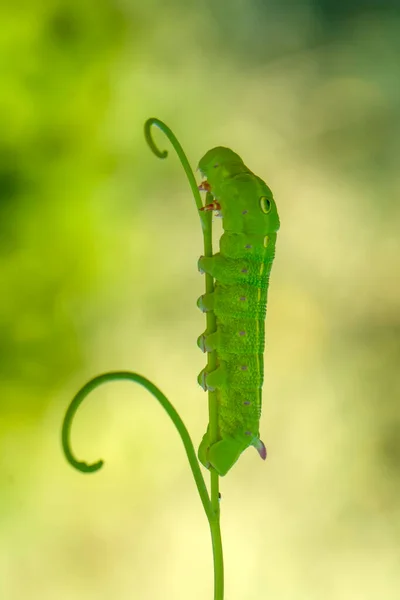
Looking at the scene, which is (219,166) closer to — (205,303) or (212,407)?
(205,303)

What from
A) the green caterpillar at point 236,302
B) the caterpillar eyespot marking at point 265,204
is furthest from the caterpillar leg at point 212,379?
the caterpillar eyespot marking at point 265,204

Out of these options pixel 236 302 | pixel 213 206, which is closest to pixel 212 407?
pixel 236 302

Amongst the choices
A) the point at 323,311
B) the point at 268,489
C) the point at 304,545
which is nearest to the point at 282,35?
the point at 323,311

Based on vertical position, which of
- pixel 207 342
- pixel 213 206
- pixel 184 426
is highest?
pixel 213 206

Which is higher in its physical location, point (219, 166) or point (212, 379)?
point (219, 166)

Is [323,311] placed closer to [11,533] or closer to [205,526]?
[205,526]

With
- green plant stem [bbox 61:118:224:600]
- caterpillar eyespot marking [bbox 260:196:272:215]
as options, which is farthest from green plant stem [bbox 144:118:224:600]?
caterpillar eyespot marking [bbox 260:196:272:215]

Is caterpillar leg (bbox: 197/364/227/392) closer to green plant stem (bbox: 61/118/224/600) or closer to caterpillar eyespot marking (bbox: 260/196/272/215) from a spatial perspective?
green plant stem (bbox: 61/118/224/600)

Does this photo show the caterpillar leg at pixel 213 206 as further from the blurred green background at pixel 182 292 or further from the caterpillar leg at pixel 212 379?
the blurred green background at pixel 182 292
